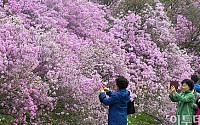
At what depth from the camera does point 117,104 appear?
471 centimetres

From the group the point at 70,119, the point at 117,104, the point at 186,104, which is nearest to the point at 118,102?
the point at 117,104

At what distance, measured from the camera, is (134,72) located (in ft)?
30.9

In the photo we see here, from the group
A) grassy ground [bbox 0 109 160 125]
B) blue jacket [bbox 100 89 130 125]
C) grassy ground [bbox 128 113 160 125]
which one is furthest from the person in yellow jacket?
grassy ground [bbox 128 113 160 125]

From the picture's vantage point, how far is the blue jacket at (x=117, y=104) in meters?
4.65

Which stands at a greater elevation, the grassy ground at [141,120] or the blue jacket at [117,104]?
the blue jacket at [117,104]

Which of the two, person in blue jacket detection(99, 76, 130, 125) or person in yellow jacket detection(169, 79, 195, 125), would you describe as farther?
person in yellow jacket detection(169, 79, 195, 125)

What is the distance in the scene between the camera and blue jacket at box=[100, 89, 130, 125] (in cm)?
465

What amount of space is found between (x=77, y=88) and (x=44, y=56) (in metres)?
1.01

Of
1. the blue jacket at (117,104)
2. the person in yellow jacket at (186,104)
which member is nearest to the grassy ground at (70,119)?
the blue jacket at (117,104)

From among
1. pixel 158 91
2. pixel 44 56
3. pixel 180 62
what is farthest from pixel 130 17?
pixel 44 56

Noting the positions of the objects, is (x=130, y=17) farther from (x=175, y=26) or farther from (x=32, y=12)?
(x=175, y=26)

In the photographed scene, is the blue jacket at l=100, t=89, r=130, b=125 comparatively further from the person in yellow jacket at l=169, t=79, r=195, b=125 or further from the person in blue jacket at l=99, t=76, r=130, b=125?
the person in yellow jacket at l=169, t=79, r=195, b=125

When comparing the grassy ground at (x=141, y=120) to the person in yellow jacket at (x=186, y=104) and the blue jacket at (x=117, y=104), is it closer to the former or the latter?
the person in yellow jacket at (x=186, y=104)

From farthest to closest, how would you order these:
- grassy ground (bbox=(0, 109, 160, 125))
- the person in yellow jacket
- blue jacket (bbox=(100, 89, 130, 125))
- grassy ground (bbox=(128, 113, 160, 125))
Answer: grassy ground (bbox=(128, 113, 160, 125))
grassy ground (bbox=(0, 109, 160, 125))
the person in yellow jacket
blue jacket (bbox=(100, 89, 130, 125))
